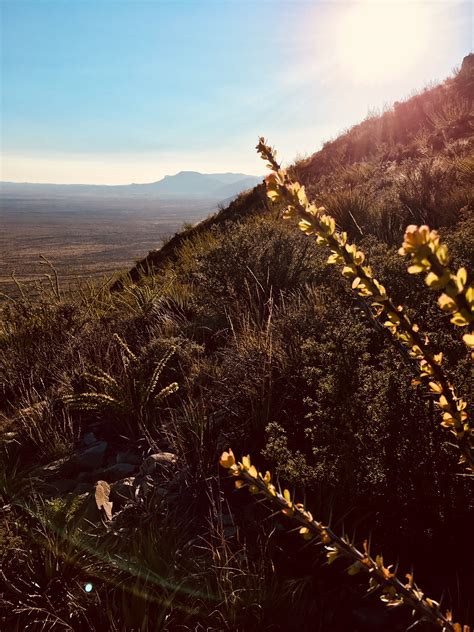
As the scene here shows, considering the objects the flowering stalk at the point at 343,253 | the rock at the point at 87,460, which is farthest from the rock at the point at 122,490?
the flowering stalk at the point at 343,253

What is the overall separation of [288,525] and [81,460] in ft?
5.28

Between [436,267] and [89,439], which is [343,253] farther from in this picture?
[89,439]

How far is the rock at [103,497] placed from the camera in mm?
2668

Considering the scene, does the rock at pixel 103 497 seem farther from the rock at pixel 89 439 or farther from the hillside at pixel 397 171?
the hillside at pixel 397 171

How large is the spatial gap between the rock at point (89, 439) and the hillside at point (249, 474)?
0.03 meters

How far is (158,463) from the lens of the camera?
3.05 meters

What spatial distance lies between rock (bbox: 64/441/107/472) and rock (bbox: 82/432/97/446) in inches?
4.5

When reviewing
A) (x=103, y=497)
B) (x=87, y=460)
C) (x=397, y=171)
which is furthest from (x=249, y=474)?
(x=397, y=171)

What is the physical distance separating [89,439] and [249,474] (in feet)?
9.23

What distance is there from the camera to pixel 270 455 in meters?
2.37

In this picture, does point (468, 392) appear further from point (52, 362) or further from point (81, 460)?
point (52, 362)

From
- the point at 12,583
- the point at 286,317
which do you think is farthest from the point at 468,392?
the point at 12,583

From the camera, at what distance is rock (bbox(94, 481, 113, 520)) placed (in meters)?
2.67

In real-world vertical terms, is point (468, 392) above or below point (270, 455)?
above
